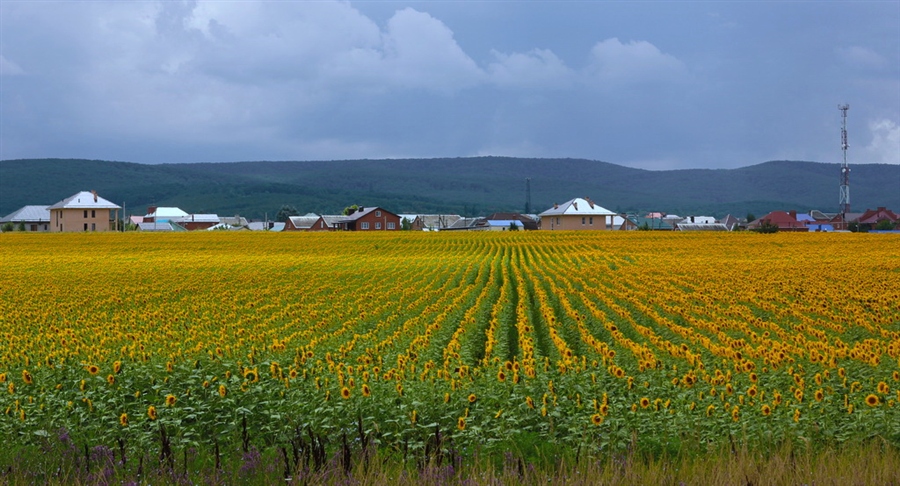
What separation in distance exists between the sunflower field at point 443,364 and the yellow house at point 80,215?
94.2 meters

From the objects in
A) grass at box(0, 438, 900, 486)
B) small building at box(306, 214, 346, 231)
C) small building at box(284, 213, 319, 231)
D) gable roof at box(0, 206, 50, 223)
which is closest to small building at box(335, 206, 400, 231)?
small building at box(306, 214, 346, 231)

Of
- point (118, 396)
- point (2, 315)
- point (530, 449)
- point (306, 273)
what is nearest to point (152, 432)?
point (118, 396)

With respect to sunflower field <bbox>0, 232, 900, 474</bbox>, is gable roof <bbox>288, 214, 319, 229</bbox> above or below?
above

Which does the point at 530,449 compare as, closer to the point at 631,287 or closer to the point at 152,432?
the point at 152,432

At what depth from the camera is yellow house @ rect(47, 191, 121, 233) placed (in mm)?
122375

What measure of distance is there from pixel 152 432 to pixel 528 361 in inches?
192

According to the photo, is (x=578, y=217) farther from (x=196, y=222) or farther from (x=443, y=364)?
(x=443, y=364)

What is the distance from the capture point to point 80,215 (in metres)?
123

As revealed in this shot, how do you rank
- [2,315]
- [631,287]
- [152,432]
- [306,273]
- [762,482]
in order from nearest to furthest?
[762,482]
[152,432]
[2,315]
[631,287]
[306,273]

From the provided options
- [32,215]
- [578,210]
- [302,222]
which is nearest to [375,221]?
[302,222]

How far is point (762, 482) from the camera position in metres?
5.58

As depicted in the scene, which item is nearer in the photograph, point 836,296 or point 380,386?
point 380,386

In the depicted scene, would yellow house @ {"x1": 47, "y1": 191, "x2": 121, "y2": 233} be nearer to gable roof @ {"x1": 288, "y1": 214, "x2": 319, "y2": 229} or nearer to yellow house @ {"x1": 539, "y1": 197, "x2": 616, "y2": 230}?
gable roof @ {"x1": 288, "y1": 214, "x2": 319, "y2": 229}

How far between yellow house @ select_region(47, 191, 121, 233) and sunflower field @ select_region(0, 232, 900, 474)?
94245mm
